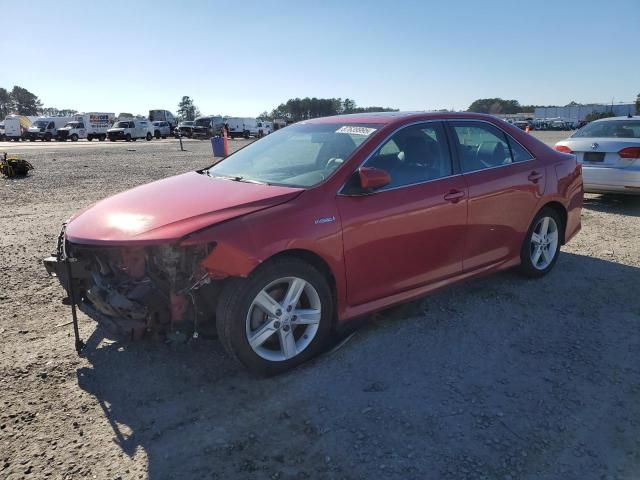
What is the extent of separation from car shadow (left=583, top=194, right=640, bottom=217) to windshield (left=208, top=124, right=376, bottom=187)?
6211 millimetres

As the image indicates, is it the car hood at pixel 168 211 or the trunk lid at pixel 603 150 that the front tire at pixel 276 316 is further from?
the trunk lid at pixel 603 150

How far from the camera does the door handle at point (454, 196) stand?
4043 millimetres

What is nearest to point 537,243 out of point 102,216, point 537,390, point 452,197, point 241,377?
point 452,197

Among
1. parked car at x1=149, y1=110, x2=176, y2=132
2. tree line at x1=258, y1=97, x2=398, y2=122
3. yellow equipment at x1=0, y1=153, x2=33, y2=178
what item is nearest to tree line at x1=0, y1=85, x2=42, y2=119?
tree line at x1=258, y1=97, x2=398, y2=122

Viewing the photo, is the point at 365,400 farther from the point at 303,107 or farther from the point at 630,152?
the point at 303,107

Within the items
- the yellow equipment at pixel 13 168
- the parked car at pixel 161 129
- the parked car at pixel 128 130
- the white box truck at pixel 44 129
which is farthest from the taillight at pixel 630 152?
the white box truck at pixel 44 129

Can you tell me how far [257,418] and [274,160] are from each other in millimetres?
2176

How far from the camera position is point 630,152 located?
26.1 ft

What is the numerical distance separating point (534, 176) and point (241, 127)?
5241cm

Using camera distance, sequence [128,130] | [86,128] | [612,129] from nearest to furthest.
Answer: [612,129] → [128,130] → [86,128]

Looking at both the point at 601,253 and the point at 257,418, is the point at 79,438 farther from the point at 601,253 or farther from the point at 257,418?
the point at 601,253

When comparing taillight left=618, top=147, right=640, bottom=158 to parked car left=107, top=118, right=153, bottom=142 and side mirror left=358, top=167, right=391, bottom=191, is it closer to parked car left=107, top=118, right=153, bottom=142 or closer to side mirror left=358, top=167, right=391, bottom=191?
side mirror left=358, top=167, right=391, bottom=191

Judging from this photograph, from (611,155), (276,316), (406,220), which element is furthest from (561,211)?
(611,155)

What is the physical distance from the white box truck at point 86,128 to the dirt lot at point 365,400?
49.4 m
